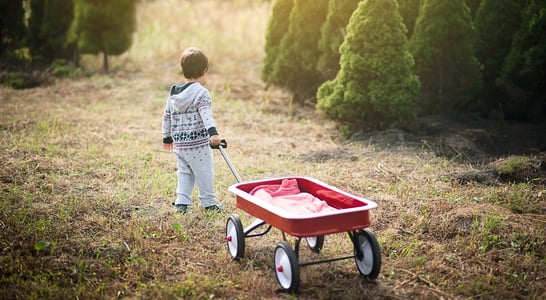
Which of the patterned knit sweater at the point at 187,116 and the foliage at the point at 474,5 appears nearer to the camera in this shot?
the patterned knit sweater at the point at 187,116

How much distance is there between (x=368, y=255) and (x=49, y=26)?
1129 cm

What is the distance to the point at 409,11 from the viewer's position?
358 inches

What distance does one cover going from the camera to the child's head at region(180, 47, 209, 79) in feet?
16.0

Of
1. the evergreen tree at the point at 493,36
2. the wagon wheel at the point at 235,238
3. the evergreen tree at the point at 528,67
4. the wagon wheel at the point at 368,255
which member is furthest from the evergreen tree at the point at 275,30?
the wagon wheel at the point at 368,255

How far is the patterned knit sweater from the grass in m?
0.69

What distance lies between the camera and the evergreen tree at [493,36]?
853 centimetres

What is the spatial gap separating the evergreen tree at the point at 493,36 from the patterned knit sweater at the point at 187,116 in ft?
18.0

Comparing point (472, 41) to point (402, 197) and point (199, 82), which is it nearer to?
point (402, 197)

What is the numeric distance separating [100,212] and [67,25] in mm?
9338

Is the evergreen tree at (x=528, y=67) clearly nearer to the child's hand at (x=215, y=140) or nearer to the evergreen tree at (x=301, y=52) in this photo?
the evergreen tree at (x=301, y=52)

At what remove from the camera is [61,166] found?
634 cm

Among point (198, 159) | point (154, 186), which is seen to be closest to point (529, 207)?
point (198, 159)

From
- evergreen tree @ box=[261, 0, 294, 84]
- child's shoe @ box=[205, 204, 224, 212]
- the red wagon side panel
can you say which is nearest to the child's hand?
the red wagon side panel

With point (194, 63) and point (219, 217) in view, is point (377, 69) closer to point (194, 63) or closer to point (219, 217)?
point (194, 63)
